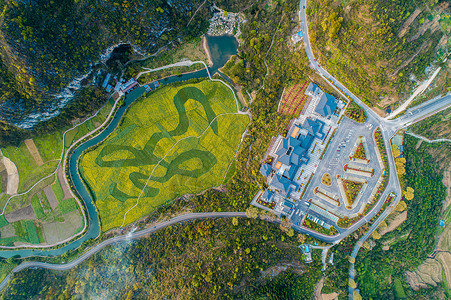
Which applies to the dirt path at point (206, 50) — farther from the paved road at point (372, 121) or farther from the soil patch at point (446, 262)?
the soil patch at point (446, 262)

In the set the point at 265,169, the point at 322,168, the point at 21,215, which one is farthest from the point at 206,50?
the point at 21,215

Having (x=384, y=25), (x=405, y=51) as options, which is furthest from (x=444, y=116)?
(x=384, y=25)

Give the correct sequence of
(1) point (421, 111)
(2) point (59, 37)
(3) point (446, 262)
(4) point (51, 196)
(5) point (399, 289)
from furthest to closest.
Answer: (4) point (51, 196), (3) point (446, 262), (5) point (399, 289), (1) point (421, 111), (2) point (59, 37)

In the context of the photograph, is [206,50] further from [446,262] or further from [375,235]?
[446,262]

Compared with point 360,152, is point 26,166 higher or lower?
lower

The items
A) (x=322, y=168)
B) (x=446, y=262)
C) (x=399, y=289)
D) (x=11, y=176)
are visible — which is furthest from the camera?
(x=11, y=176)

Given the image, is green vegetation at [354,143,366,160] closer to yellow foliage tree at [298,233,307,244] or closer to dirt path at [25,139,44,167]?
yellow foliage tree at [298,233,307,244]

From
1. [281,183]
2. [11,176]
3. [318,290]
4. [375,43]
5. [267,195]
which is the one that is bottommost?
[11,176]
